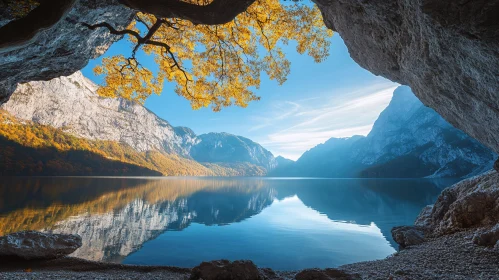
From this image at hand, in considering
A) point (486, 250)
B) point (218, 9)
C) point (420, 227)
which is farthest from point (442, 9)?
point (420, 227)

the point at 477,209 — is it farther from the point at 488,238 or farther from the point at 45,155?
the point at 45,155

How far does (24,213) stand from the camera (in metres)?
24.0

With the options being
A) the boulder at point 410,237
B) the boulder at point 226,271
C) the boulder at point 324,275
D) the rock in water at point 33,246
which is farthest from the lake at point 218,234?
the boulder at point 226,271

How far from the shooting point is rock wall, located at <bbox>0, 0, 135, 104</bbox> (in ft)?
25.7

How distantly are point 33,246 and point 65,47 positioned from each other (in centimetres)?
→ 994

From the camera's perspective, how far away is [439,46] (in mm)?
5418

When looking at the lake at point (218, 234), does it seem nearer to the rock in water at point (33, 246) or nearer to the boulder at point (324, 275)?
the rock in water at point (33, 246)

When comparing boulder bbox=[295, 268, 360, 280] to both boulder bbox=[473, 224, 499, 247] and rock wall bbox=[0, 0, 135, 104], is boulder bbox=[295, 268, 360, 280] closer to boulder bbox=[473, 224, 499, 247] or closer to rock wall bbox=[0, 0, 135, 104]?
boulder bbox=[473, 224, 499, 247]

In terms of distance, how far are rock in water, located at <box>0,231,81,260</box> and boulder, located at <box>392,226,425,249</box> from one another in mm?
20550

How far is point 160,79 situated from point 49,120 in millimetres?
250364

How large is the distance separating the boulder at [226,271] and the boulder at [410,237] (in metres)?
11.7

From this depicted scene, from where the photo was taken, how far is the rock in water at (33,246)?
10.4 m

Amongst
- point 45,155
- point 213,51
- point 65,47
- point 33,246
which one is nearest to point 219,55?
point 213,51

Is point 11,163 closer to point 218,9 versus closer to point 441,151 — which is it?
point 218,9
